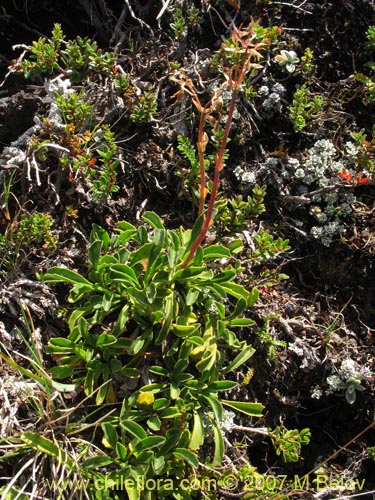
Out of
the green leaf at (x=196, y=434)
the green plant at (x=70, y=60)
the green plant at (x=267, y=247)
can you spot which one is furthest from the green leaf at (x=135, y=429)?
the green plant at (x=70, y=60)

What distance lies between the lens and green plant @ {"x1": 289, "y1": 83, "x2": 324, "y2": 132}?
3.45m

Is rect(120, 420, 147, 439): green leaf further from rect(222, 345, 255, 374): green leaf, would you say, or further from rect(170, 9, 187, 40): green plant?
rect(170, 9, 187, 40): green plant

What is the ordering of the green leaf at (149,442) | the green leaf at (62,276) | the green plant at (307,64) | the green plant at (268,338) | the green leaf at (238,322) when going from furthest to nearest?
the green plant at (307,64) → the green plant at (268,338) → the green leaf at (238,322) → the green leaf at (62,276) → the green leaf at (149,442)

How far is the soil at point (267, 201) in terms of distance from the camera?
123 inches

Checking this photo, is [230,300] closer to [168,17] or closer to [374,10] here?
[168,17]

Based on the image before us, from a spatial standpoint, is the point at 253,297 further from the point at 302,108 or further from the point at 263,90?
the point at 263,90

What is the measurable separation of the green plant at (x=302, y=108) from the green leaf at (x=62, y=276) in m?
1.72

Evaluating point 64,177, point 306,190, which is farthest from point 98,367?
point 306,190

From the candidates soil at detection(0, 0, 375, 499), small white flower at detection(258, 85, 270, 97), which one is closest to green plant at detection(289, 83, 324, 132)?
soil at detection(0, 0, 375, 499)

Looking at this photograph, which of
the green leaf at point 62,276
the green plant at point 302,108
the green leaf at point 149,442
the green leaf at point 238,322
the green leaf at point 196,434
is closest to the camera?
the green leaf at point 149,442

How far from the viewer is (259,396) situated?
317 centimetres

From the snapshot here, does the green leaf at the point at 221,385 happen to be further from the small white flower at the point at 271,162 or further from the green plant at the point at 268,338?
the small white flower at the point at 271,162

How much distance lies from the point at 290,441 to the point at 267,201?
1.47 meters

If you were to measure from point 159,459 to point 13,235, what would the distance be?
1.43m
